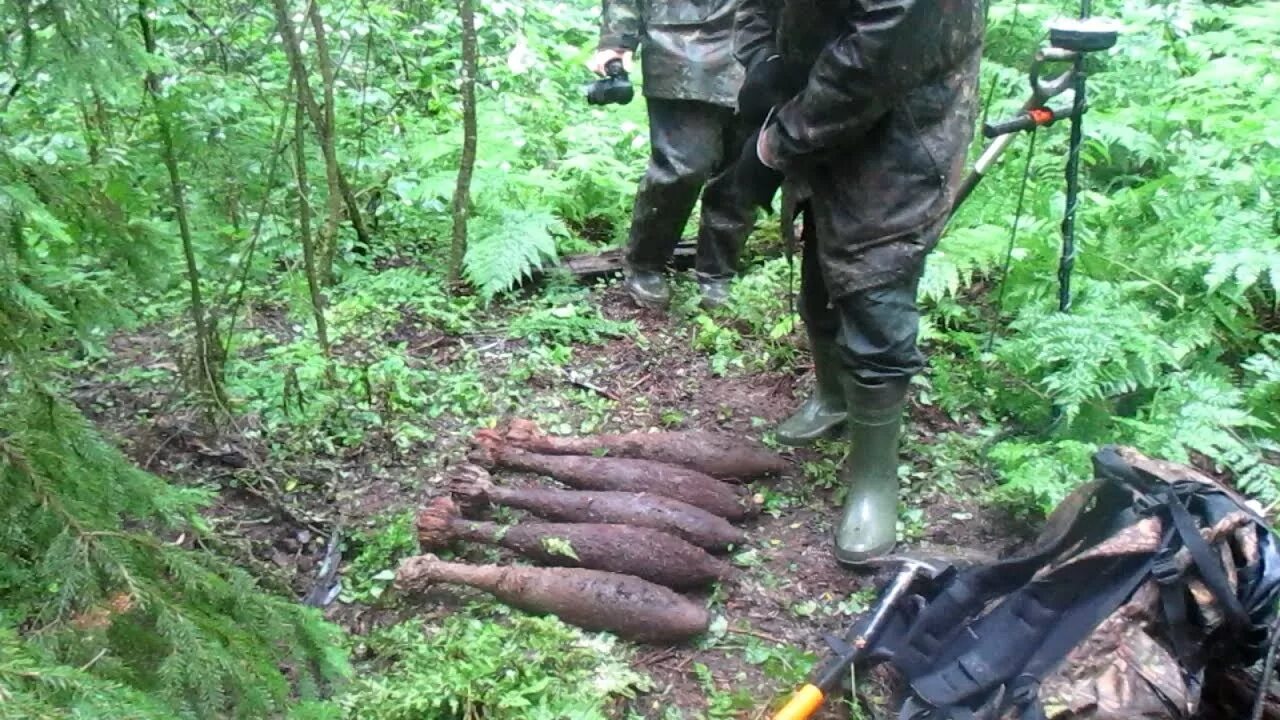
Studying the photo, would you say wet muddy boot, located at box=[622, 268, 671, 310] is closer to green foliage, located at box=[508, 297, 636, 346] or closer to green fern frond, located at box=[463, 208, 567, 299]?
green foliage, located at box=[508, 297, 636, 346]

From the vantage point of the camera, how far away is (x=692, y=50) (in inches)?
180

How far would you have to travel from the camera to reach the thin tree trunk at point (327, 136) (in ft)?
13.0

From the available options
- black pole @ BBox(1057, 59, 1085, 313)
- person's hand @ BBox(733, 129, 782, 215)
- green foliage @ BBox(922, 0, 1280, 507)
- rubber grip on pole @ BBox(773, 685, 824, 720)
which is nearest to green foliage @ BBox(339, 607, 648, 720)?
rubber grip on pole @ BBox(773, 685, 824, 720)

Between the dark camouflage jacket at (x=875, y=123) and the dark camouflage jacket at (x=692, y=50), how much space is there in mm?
1405

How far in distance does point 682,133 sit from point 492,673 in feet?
9.91

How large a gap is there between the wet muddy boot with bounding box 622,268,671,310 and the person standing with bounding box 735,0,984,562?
1.62m

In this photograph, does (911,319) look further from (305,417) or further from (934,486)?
(305,417)

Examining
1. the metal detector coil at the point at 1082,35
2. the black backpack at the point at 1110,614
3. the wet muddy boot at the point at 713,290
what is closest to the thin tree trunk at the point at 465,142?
the wet muddy boot at the point at 713,290

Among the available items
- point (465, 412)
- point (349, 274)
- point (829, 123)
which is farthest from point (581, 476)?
point (349, 274)

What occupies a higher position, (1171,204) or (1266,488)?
(1171,204)

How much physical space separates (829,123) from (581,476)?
1567 mm

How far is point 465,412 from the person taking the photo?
416 centimetres

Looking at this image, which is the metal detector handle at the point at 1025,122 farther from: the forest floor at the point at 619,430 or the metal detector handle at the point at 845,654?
the metal detector handle at the point at 845,654

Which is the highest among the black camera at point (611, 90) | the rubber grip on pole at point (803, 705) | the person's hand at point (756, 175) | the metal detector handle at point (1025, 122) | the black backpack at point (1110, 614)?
the black camera at point (611, 90)
